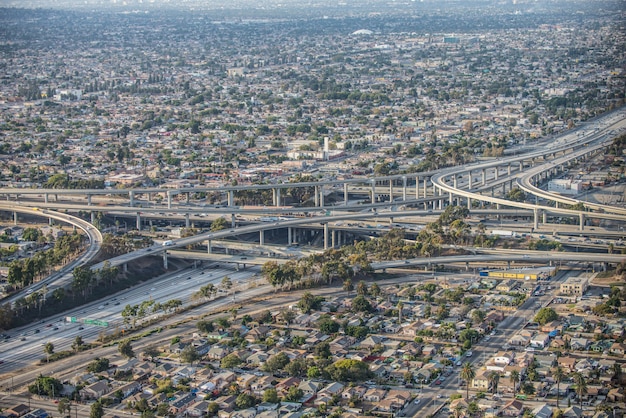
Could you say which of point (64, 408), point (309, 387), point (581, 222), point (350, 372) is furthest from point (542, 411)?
point (581, 222)

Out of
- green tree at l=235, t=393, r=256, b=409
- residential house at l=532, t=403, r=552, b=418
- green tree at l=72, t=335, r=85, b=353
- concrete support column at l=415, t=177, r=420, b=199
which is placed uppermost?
residential house at l=532, t=403, r=552, b=418

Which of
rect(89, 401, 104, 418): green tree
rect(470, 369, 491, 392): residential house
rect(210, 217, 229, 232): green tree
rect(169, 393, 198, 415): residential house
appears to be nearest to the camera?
rect(89, 401, 104, 418): green tree

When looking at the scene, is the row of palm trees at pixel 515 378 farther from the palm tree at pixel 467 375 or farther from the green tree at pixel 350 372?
the green tree at pixel 350 372

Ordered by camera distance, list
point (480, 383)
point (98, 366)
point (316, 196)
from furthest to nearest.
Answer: point (316, 196) → point (98, 366) → point (480, 383)

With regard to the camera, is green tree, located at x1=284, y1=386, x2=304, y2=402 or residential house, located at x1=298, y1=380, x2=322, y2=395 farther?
residential house, located at x1=298, y1=380, x2=322, y2=395

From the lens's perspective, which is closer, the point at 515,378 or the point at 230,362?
the point at 515,378

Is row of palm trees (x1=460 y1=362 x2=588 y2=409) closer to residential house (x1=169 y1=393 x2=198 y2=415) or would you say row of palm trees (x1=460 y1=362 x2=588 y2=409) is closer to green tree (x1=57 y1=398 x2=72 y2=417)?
residential house (x1=169 y1=393 x2=198 y2=415)

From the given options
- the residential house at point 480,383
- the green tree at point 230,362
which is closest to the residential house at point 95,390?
the green tree at point 230,362

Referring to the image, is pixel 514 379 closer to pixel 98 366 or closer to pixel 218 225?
pixel 98 366

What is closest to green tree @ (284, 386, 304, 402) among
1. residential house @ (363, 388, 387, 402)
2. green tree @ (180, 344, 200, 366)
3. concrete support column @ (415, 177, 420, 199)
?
residential house @ (363, 388, 387, 402)

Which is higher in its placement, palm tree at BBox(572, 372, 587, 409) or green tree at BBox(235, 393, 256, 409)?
palm tree at BBox(572, 372, 587, 409)
